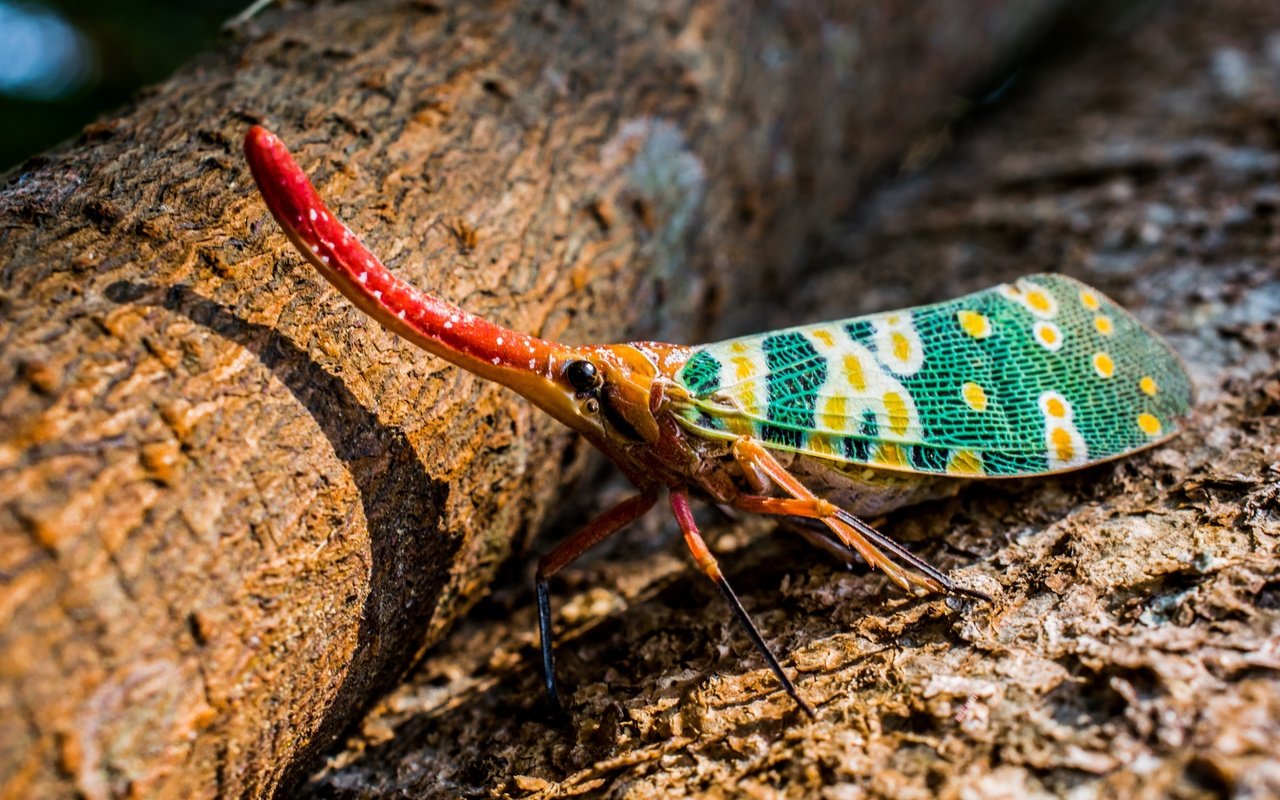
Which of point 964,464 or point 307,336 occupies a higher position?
point 307,336

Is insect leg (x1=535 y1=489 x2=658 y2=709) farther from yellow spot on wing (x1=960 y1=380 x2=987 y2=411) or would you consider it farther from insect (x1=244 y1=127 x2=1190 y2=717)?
yellow spot on wing (x1=960 y1=380 x2=987 y2=411)

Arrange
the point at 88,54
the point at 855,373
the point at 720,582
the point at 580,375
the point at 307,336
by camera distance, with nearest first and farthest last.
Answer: the point at 307,336, the point at 720,582, the point at 580,375, the point at 855,373, the point at 88,54

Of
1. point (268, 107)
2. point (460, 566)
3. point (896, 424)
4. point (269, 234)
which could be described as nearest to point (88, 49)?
point (268, 107)

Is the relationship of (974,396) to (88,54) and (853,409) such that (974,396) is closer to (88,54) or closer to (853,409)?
(853,409)

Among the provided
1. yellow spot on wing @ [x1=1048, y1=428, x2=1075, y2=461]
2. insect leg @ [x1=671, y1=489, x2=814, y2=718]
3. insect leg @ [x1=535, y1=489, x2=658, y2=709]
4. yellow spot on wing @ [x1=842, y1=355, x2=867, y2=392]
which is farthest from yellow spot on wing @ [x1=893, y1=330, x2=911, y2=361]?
insect leg @ [x1=535, y1=489, x2=658, y2=709]

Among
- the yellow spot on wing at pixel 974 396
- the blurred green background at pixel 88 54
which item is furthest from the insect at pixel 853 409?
the blurred green background at pixel 88 54

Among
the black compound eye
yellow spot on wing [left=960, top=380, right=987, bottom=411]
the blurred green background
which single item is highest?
the blurred green background

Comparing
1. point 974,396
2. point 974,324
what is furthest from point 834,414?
point 974,324

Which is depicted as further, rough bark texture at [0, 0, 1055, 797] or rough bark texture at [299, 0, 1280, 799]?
rough bark texture at [299, 0, 1280, 799]
